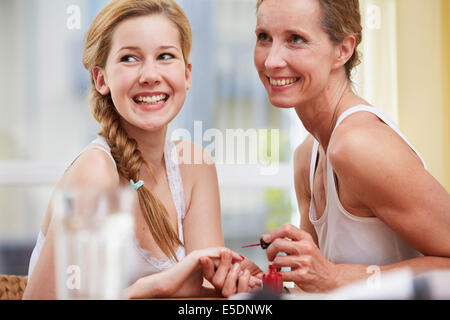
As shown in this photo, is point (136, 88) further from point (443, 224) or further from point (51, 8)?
point (51, 8)

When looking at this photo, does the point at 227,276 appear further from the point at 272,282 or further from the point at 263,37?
the point at 263,37

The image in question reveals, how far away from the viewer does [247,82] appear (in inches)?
79.3

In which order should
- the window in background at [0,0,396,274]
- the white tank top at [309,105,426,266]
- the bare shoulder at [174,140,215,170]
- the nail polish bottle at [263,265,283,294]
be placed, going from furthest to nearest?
the window in background at [0,0,396,274], the bare shoulder at [174,140,215,170], the white tank top at [309,105,426,266], the nail polish bottle at [263,265,283,294]

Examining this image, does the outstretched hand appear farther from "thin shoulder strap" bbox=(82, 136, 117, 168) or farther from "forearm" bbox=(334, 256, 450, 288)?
"thin shoulder strap" bbox=(82, 136, 117, 168)

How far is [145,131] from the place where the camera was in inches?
41.5

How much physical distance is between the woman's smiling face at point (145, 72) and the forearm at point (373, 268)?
1.48 feet

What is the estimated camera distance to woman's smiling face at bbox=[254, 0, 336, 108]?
0.92 m

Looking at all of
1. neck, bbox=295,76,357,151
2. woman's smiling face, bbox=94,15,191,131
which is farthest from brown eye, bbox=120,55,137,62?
neck, bbox=295,76,357,151

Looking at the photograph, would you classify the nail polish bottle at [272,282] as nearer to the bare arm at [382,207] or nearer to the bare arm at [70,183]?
the bare arm at [382,207]

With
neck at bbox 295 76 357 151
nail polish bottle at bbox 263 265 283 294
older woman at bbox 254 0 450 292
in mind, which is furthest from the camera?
neck at bbox 295 76 357 151

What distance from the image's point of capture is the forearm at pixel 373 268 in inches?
30.5
